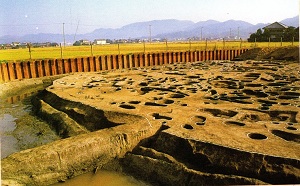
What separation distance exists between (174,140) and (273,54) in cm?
1950

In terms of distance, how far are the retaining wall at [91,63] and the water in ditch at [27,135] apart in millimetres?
3794

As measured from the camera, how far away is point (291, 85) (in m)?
10.8

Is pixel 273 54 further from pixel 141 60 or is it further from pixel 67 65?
pixel 67 65

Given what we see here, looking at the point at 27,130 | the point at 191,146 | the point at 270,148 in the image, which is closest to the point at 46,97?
the point at 27,130

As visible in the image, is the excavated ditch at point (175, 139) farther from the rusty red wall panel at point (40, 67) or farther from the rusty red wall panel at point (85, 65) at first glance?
the rusty red wall panel at point (85, 65)

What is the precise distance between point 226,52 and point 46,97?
17004mm

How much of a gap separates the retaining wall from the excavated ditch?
275 inches

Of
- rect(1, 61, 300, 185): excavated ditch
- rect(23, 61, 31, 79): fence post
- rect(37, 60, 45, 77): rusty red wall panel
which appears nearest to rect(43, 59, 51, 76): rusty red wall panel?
rect(37, 60, 45, 77): rusty red wall panel

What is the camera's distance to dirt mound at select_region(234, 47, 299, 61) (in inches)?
811

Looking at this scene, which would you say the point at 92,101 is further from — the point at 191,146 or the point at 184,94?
the point at 191,146

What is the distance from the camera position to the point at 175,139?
567 centimetres

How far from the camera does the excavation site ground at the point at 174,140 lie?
4711 mm

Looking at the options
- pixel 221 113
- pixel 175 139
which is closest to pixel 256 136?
pixel 175 139

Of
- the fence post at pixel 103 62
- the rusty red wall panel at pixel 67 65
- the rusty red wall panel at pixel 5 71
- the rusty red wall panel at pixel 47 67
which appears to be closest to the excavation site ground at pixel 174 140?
the rusty red wall panel at pixel 5 71
